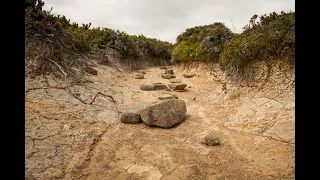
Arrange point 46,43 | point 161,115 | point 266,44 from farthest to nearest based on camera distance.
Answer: point 46,43 → point 266,44 → point 161,115

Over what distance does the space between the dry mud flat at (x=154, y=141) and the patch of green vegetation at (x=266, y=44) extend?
A: 1.07 meters

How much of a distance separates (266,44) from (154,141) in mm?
4347

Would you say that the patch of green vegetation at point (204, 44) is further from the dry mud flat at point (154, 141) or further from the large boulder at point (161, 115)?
the large boulder at point (161, 115)

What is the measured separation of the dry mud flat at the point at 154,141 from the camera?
312cm

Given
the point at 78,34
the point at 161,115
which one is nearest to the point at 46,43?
the point at 78,34

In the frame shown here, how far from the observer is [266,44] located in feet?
19.2

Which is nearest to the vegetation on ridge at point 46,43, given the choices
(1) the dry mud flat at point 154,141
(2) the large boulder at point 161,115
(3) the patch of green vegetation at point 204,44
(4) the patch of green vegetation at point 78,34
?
(4) the patch of green vegetation at point 78,34

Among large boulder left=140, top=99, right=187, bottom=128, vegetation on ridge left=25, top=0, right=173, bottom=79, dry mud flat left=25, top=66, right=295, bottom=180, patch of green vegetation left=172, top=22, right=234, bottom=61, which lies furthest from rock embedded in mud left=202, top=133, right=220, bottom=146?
patch of green vegetation left=172, top=22, right=234, bottom=61

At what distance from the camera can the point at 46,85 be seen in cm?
Answer: 536

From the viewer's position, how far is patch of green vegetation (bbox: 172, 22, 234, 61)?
1139 centimetres

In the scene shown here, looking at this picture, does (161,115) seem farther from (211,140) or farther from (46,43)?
(46,43)

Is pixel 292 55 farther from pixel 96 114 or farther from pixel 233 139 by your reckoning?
pixel 96 114

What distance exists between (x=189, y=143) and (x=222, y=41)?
8.58 meters
